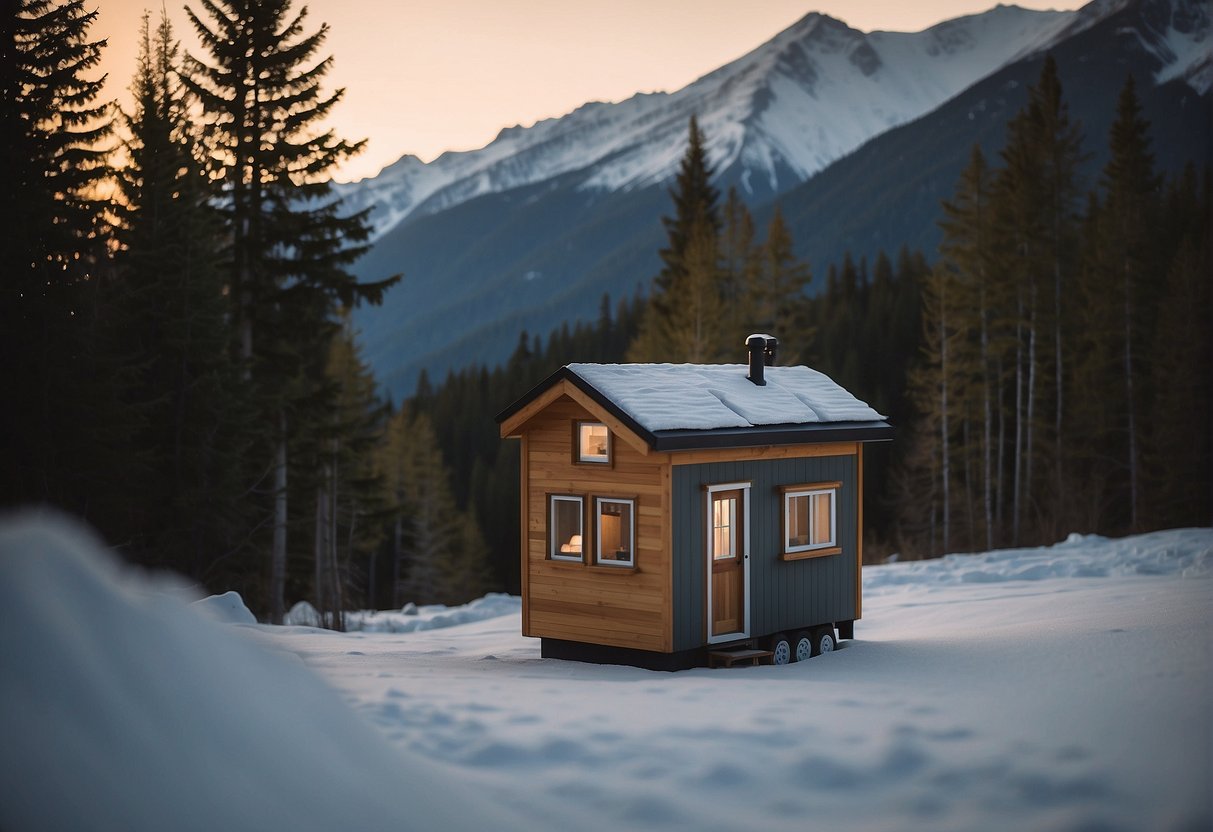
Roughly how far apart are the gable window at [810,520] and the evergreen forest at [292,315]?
9791mm

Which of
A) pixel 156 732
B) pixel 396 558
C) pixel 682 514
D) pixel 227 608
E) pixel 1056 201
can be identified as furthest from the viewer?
pixel 396 558

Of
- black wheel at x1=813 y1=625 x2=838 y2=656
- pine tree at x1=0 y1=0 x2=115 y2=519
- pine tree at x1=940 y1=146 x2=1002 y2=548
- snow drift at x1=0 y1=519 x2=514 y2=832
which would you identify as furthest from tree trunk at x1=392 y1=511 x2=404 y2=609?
snow drift at x1=0 y1=519 x2=514 y2=832

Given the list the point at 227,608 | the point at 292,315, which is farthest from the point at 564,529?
the point at 292,315

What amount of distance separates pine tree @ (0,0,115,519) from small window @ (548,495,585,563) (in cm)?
675

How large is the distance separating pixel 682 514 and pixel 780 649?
2.47 meters

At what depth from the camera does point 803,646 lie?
1476cm

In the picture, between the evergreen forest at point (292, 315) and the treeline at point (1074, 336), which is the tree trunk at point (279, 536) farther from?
the treeline at point (1074, 336)

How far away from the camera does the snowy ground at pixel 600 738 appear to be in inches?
253

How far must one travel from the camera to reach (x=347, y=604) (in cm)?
3084

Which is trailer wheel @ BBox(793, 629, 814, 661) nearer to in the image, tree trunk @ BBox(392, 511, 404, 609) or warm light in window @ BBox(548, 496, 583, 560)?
warm light in window @ BBox(548, 496, 583, 560)

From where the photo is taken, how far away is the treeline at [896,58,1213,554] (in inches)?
1206

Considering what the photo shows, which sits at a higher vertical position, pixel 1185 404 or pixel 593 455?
pixel 1185 404

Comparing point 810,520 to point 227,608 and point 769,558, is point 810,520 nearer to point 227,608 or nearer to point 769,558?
point 769,558

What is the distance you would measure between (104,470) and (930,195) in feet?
603
